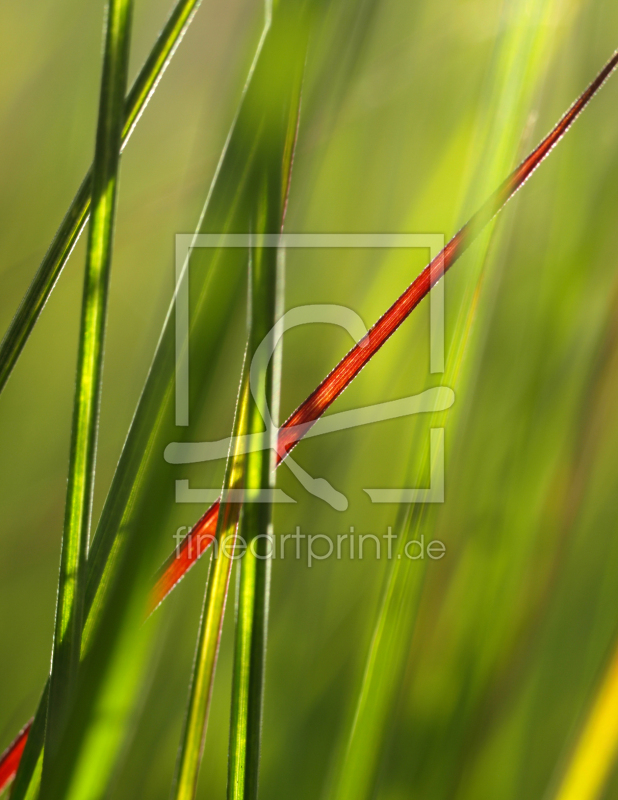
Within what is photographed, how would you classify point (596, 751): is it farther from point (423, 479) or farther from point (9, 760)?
point (9, 760)

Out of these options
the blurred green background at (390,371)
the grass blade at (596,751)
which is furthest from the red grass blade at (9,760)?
the grass blade at (596,751)

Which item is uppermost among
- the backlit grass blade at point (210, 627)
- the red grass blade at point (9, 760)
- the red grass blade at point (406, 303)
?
the red grass blade at point (406, 303)

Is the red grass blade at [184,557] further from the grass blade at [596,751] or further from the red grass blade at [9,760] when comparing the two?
the grass blade at [596,751]

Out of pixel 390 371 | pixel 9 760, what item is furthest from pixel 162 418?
pixel 390 371

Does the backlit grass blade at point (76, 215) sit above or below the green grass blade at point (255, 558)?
above

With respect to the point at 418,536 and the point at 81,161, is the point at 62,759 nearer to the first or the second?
the point at 418,536
